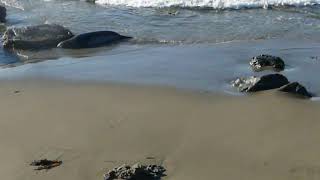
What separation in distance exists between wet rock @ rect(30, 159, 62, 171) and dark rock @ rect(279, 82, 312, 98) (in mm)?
2535

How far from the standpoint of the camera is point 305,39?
29.6ft

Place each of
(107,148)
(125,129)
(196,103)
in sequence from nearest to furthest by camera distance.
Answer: (107,148)
(125,129)
(196,103)

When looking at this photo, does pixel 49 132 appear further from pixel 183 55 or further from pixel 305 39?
pixel 305 39

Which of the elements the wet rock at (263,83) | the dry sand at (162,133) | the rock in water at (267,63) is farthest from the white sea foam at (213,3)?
the dry sand at (162,133)

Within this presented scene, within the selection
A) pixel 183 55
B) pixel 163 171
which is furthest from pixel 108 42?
pixel 163 171

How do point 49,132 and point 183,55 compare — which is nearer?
point 49,132

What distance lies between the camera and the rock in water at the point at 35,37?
936 cm

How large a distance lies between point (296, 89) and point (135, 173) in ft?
7.81

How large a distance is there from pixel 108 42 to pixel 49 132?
4.54 meters

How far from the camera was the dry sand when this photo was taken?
4.11m

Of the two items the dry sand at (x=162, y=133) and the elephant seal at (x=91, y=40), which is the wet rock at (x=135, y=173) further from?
the elephant seal at (x=91, y=40)

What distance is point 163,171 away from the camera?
4.05 metres

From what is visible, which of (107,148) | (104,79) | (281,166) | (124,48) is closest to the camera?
(281,166)

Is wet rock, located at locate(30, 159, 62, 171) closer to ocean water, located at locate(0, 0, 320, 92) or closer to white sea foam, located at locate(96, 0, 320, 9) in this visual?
ocean water, located at locate(0, 0, 320, 92)
